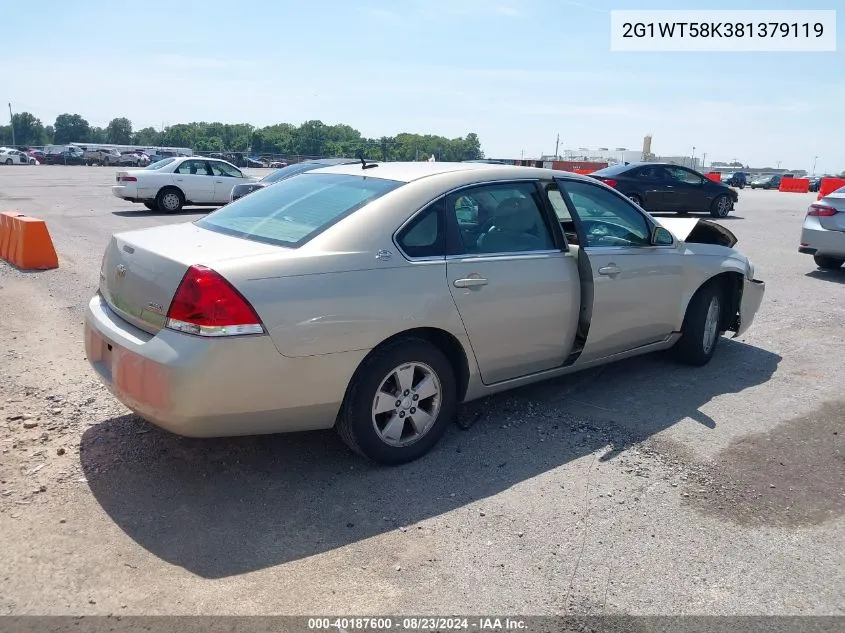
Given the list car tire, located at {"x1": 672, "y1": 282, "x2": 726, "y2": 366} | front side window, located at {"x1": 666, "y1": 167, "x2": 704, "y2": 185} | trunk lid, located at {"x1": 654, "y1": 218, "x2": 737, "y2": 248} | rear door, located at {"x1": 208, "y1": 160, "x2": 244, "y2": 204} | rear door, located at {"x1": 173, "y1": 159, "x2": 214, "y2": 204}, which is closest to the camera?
car tire, located at {"x1": 672, "y1": 282, "x2": 726, "y2": 366}

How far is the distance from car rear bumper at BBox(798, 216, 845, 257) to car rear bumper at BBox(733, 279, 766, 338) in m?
4.97

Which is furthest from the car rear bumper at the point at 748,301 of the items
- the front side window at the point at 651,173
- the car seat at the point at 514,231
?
the front side window at the point at 651,173

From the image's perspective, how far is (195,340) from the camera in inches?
129

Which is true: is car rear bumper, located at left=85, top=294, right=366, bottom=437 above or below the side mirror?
below

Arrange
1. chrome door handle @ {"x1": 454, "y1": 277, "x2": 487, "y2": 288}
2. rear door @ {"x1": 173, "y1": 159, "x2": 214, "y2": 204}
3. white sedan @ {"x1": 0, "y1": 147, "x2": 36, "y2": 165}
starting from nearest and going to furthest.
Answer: chrome door handle @ {"x1": 454, "y1": 277, "x2": 487, "y2": 288} → rear door @ {"x1": 173, "y1": 159, "x2": 214, "y2": 204} → white sedan @ {"x1": 0, "y1": 147, "x2": 36, "y2": 165}

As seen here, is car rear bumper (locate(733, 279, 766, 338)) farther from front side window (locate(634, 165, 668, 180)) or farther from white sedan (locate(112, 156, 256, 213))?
white sedan (locate(112, 156, 256, 213))

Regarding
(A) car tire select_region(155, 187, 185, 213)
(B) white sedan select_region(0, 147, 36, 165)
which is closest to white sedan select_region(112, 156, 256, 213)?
(A) car tire select_region(155, 187, 185, 213)

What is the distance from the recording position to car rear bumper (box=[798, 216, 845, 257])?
10.3m

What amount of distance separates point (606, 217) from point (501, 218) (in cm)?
107

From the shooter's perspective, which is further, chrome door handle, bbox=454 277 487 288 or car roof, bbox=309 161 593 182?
car roof, bbox=309 161 593 182

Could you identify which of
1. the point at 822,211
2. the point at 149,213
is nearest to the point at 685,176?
the point at 822,211

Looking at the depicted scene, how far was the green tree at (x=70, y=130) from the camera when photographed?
143 m

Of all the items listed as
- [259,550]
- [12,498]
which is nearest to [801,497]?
[259,550]

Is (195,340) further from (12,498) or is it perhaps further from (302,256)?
(12,498)
